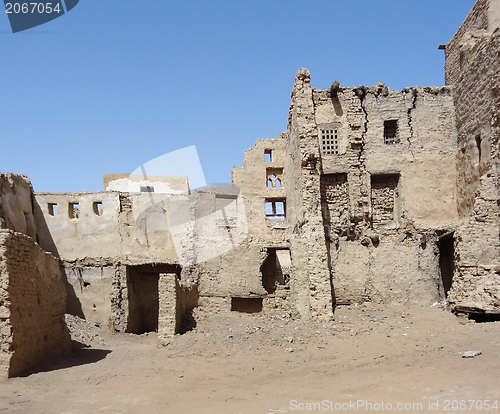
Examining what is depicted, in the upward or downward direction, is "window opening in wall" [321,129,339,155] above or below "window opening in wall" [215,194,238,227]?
above

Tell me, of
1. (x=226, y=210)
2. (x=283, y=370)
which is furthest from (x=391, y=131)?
(x=283, y=370)

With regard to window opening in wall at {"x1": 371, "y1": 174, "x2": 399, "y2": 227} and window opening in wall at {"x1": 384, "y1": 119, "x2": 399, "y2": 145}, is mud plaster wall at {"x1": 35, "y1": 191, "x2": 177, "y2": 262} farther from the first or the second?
window opening in wall at {"x1": 384, "y1": 119, "x2": 399, "y2": 145}

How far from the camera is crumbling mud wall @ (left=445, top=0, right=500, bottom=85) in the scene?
14.3 m

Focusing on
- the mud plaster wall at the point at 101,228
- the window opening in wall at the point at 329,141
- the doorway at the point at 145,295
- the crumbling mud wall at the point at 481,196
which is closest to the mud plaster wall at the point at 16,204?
the mud plaster wall at the point at 101,228

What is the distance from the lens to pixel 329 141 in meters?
16.0

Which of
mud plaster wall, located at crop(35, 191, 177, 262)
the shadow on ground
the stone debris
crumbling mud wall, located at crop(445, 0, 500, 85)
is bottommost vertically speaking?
the shadow on ground

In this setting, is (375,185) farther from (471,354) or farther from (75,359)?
(75,359)

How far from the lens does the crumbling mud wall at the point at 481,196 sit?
1197cm

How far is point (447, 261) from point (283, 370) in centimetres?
930

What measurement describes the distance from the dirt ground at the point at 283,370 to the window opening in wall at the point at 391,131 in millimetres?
6117

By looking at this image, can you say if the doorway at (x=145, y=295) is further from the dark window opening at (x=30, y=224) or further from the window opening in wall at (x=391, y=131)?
the window opening in wall at (x=391, y=131)

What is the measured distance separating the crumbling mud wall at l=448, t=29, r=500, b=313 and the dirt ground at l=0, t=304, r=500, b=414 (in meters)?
0.93

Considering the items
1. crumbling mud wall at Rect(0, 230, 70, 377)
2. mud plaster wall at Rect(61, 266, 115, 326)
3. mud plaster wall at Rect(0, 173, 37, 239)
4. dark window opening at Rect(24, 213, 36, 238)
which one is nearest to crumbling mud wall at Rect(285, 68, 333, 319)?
crumbling mud wall at Rect(0, 230, 70, 377)

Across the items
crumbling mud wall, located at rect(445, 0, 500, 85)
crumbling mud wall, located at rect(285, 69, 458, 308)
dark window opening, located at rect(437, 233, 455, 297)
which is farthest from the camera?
dark window opening, located at rect(437, 233, 455, 297)
